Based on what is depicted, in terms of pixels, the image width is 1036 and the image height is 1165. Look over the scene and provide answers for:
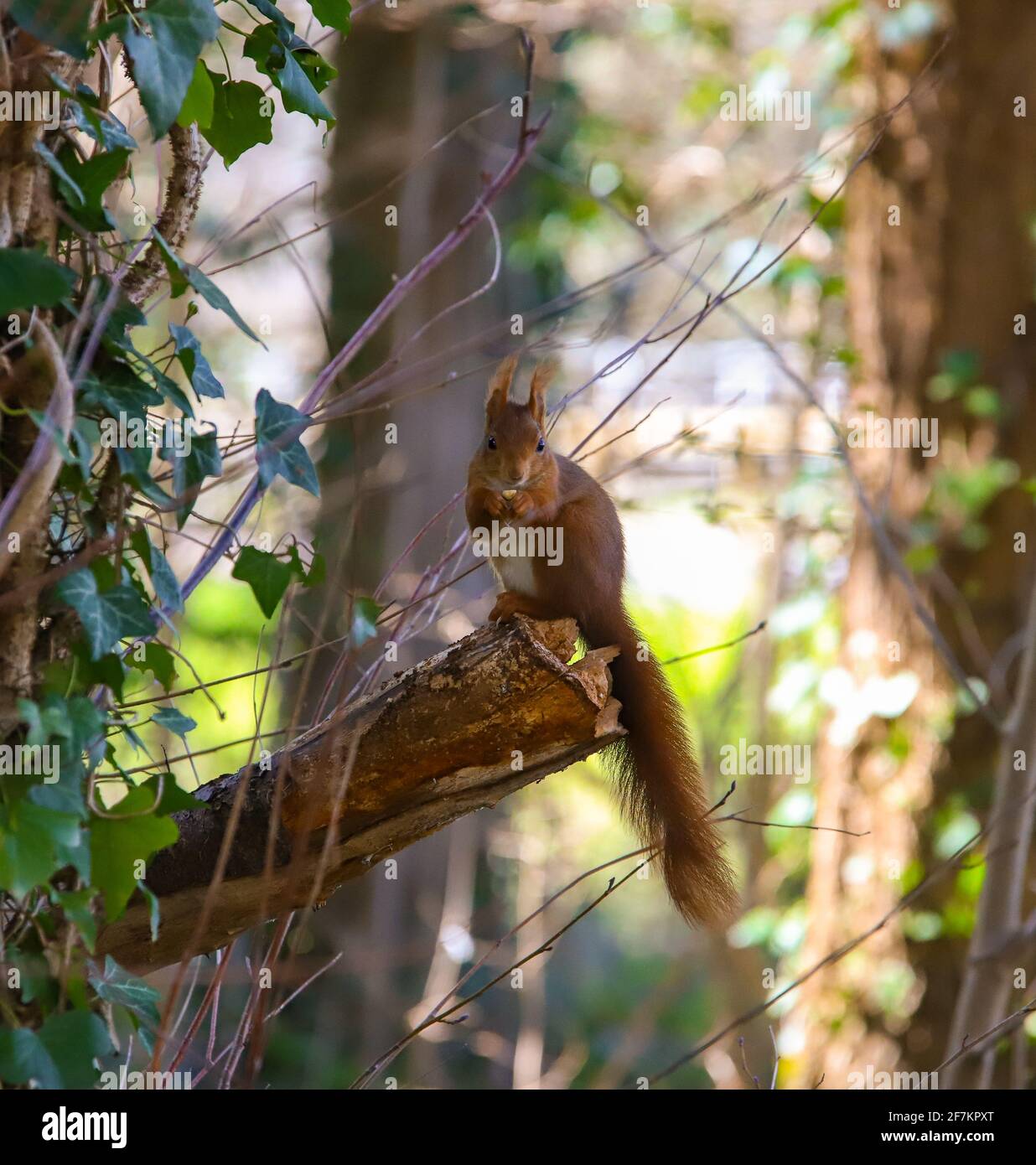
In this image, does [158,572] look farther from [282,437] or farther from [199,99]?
[199,99]

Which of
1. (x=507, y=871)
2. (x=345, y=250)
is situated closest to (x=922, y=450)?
(x=345, y=250)

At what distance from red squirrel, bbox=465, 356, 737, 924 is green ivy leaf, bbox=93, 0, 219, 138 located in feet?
3.52

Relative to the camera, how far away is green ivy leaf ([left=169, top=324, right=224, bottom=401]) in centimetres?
141

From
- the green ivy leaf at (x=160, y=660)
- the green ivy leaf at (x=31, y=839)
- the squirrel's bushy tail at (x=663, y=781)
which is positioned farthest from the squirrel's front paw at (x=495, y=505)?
the green ivy leaf at (x=31, y=839)

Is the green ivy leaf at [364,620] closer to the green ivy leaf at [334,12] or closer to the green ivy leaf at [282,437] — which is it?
the green ivy leaf at [282,437]

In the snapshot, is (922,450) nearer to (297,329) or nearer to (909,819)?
(909,819)

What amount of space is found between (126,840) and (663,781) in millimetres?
1036

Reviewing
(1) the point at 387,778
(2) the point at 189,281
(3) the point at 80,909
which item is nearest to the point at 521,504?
(1) the point at 387,778

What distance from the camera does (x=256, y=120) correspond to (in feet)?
5.20

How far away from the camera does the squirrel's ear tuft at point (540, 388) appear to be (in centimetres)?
247

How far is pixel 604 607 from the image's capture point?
2201 millimetres

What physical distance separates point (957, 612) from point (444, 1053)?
3642 millimetres

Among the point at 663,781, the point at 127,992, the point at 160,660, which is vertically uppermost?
the point at 160,660

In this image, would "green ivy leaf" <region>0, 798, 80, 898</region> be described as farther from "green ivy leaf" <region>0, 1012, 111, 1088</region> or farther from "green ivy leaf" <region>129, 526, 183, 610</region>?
"green ivy leaf" <region>129, 526, 183, 610</region>
